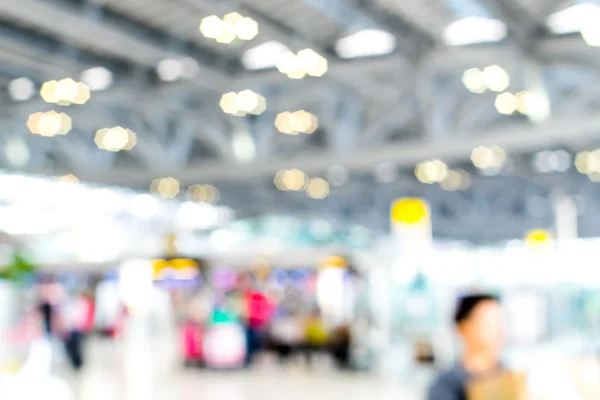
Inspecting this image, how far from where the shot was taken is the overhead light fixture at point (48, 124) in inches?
904

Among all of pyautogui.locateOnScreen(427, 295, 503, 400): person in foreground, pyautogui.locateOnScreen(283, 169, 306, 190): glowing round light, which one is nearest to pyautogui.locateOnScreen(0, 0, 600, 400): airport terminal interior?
pyautogui.locateOnScreen(427, 295, 503, 400): person in foreground

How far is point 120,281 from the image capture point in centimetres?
3628

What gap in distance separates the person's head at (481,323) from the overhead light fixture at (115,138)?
21653 millimetres

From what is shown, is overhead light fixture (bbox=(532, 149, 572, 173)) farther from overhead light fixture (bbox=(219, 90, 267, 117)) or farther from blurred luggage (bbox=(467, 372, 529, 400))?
blurred luggage (bbox=(467, 372, 529, 400))

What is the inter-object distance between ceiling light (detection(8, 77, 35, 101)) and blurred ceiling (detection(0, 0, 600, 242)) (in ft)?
0.22

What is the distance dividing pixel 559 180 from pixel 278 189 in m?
13.3

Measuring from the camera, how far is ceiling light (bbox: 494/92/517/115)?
70.4ft

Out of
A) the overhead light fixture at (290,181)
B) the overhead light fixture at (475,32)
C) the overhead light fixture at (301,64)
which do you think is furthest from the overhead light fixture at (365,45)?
the overhead light fixture at (290,181)

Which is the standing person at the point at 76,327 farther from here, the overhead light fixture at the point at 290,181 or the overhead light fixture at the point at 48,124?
the overhead light fixture at the point at 290,181

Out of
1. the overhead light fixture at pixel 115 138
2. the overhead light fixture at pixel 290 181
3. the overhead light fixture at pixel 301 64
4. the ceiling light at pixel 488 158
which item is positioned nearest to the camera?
the overhead light fixture at pixel 301 64

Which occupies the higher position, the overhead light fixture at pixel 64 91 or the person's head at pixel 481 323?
the overhead light fixture at pixel 64 91

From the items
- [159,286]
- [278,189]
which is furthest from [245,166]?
[278,189]

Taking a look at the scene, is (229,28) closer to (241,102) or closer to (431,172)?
(241,102)

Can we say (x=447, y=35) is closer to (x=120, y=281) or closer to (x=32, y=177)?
(x=32, y=177)
